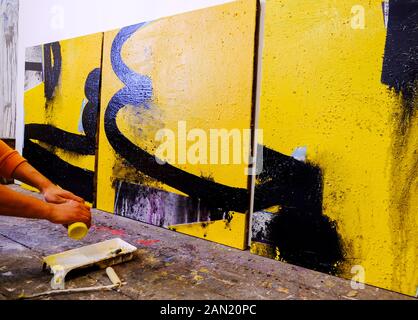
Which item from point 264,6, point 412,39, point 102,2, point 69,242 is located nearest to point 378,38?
point 412,39

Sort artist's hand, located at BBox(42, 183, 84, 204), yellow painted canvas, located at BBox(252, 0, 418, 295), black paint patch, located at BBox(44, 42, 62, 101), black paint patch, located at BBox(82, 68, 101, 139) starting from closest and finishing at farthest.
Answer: yellow painted canvas, located at BBox(252, 0, 418, 295)
artist's hand, located at BBox(42, 183, 84, 204)
black paint patch, located at BBox(82, 68, 101, 139)
black paint patch, located at BBox(44, 42, 62, 101)

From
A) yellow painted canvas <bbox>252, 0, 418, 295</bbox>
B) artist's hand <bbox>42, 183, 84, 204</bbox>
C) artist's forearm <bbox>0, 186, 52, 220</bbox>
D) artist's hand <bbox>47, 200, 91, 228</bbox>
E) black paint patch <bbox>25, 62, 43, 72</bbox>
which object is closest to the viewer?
artist's forearm <bbox>0, 186, 52, 220</bbox>

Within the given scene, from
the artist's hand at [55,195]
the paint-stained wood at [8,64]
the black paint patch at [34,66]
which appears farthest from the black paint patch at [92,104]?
the paint-stained wood at [8,64]

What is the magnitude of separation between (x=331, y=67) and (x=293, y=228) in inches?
32.2

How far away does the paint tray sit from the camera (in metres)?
1.34

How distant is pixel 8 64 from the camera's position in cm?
345

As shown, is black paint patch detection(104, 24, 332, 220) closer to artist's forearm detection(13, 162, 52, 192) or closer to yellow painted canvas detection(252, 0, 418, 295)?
yellow painted canvas detection(252, 0, 418, 295)

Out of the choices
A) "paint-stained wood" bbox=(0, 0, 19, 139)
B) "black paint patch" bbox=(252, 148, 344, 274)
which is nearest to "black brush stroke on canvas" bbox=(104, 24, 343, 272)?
"black paint patch" bbox=(252, 148, 344, 274)

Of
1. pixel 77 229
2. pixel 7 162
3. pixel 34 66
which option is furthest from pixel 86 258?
pixel 34 66

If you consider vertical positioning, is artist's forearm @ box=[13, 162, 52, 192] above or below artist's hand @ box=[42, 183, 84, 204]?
above

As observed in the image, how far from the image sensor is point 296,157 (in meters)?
1.66

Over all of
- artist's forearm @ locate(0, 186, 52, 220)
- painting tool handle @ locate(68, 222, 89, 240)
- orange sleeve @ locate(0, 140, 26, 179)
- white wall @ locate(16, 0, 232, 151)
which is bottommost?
painting tool handle @ locate(68, 222, 89, 240)

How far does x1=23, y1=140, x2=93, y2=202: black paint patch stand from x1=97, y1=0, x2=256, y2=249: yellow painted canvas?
0.16 metres

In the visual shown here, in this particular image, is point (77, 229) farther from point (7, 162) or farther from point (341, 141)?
point (341, 141)
